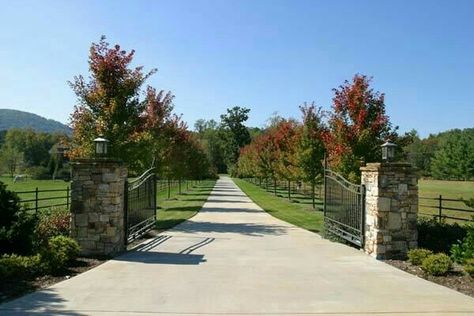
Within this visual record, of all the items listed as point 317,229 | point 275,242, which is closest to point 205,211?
point 317,229

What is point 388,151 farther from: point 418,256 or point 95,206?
point 95,206

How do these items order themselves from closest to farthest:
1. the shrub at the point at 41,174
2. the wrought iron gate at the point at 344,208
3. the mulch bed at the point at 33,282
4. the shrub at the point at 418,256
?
the mulch bed at the point at 33,282 < the shrub at the point at 418,256 < the wrought iron gate at the point at 344,208 < the shrub at the point at 41,174

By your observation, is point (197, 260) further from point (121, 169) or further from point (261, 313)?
point (261, 313)

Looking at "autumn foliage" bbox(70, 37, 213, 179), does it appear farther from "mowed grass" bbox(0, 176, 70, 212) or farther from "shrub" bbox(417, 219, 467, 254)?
"shrub" bbox(417, 219, 467, 254)

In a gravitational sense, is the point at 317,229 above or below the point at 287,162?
below

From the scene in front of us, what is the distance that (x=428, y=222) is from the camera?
1445 cm

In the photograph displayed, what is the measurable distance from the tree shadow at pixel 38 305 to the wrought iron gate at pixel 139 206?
4.95m

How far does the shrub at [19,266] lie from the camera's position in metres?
8.45

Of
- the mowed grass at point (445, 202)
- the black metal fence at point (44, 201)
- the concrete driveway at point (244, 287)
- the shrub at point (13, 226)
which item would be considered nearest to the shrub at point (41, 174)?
the black metal fence at point (44, 201)

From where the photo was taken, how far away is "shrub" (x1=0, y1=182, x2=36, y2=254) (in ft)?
31.4

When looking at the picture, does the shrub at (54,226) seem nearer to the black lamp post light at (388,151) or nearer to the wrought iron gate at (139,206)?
the wrought iron gate at (139,206)

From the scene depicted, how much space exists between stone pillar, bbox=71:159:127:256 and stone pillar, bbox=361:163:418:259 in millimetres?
5860

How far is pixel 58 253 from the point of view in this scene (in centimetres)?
976

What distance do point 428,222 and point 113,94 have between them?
36.3 ft
